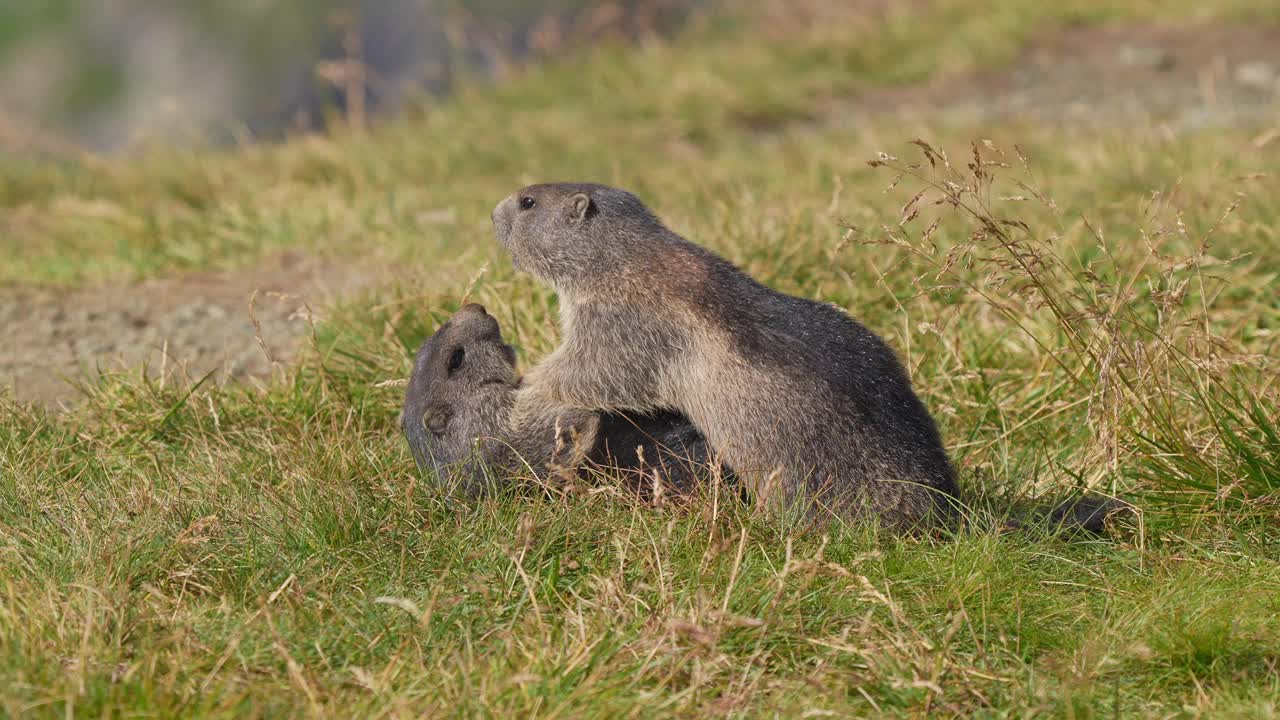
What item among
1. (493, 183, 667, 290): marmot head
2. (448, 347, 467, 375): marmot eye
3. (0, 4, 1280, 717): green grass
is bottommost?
(0, 4, 1280, 717): green grass

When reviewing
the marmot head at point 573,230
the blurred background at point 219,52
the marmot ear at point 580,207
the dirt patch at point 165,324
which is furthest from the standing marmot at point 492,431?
the blurred background at point 219,52

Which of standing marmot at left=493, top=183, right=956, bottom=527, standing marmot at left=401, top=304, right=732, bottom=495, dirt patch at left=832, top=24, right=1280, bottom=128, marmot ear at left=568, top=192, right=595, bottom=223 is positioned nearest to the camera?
standing marmot at left=493, top=183, right=956, bottom=527

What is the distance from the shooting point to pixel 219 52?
2014 centimetres

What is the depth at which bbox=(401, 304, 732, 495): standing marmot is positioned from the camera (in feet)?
13.0

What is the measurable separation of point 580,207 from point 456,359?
2.28 ft

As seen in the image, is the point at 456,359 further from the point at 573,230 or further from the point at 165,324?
the point at 165,324

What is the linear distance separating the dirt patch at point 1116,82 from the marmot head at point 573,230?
20.8ft

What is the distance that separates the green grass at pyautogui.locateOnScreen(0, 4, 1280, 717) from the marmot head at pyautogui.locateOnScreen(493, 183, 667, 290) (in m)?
0.44

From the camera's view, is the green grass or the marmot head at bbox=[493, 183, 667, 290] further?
the marmot head at bbox=[493, 183, 667, 290]

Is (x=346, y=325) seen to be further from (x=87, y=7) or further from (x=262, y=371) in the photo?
(x=87, y=7)

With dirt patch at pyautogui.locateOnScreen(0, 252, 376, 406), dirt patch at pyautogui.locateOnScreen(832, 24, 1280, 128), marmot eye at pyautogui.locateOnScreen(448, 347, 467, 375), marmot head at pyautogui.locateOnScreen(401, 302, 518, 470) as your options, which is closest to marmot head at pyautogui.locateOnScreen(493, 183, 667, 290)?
marmot head at pyautogui.locateOnScreen(401, 302, 518, 470)

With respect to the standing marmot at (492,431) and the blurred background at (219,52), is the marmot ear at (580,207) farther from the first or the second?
the blurred background at (219,52)

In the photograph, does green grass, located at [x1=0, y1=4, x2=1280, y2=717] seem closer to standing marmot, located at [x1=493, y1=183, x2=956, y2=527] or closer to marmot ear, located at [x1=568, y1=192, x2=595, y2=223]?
standing marmot, located at [x1=493, y1=183, x2=956, y2=527]

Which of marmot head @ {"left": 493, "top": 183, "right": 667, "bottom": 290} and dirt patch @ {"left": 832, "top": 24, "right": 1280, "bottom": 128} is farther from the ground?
marmot head @ {"left": 493, "top": 183, "right": 667, "bottom": 290}
